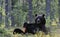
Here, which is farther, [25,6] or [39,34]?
[25,6]

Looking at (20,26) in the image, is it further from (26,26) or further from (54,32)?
(54,32)

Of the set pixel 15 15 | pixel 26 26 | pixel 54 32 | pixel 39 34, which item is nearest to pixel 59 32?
pixel 54 32

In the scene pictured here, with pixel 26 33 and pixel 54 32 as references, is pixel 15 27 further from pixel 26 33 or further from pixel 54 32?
pixel 54 32

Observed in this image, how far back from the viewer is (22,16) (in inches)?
112

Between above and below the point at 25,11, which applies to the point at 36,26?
below

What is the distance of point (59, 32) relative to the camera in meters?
2.69

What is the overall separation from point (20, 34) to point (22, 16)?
26cm

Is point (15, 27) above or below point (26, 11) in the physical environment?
below

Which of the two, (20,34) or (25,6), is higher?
(25,6)

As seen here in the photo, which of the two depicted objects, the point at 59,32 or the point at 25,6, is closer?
the point at 59,32

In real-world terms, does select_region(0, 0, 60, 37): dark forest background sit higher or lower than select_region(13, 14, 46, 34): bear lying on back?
higher

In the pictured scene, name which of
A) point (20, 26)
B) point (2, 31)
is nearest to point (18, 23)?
point (20, 26)

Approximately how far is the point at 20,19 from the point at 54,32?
1.54 ft

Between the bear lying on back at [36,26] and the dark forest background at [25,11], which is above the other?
the dark forest background at [25,11]
